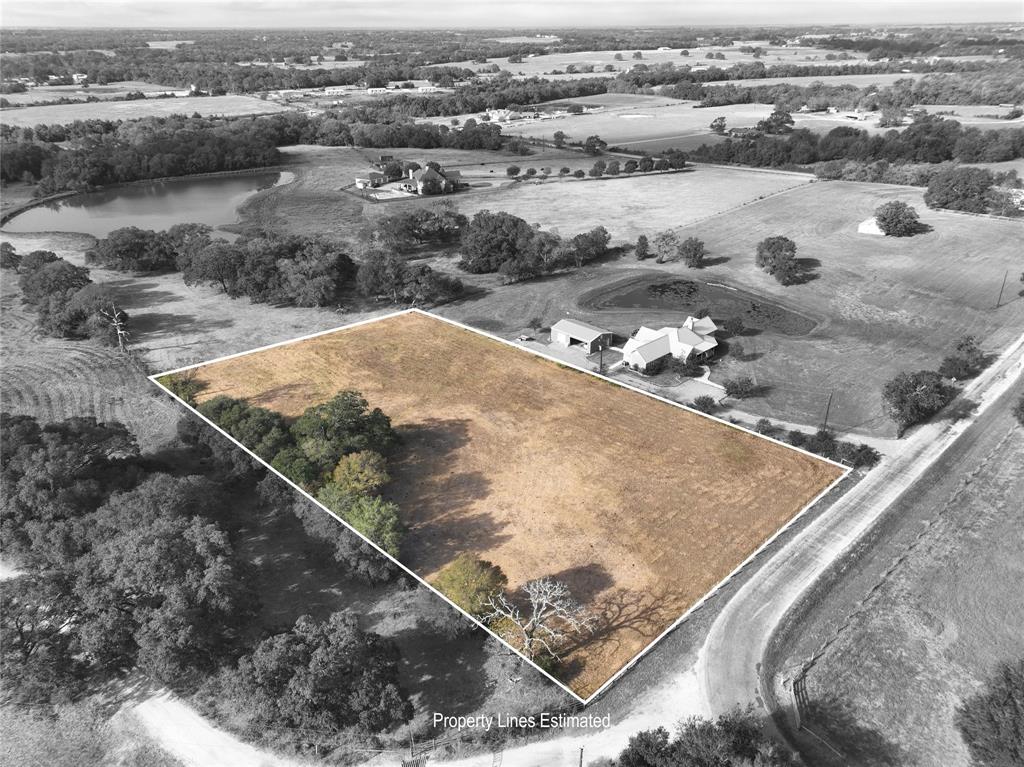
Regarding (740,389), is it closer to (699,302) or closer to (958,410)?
(958,410)

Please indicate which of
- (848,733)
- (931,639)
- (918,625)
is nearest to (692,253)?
(918,625)

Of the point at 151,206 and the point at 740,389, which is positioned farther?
the point at 151,206

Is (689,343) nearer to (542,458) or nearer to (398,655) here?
(542,458)

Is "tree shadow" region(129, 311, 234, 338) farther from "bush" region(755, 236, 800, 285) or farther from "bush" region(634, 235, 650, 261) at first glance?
"bush" region(755, 236, 800, 285)

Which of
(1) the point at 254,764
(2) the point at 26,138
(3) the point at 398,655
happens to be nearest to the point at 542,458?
(3) the point at 398,655

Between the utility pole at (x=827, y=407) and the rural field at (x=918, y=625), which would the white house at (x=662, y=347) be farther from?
the rural field at (x=918, y=625)

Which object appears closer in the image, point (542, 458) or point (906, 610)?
point (906, 610)

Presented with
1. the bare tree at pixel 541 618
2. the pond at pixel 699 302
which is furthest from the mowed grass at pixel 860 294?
the bare tree at pixel 541 618
